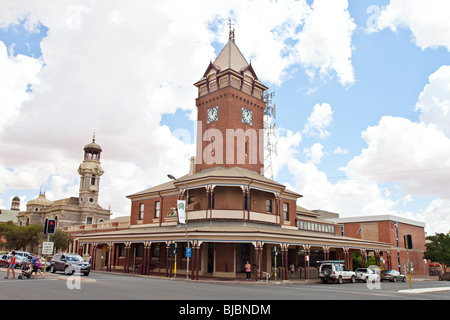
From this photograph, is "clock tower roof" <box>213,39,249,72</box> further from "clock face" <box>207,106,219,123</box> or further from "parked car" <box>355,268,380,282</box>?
"parked car" <box>355,268,380,282</box>

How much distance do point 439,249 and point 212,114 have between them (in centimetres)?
4236

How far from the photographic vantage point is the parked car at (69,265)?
2855 cm

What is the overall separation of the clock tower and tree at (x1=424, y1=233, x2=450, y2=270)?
3506 centimetres

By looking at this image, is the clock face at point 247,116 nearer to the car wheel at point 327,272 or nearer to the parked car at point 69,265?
the car wheel at point 327,272

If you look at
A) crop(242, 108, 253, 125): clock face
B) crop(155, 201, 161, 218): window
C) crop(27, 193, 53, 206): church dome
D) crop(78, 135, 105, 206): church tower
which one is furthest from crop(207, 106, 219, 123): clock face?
crop(27, 193, 53, 206): church dome

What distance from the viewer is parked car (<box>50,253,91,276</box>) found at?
28547 mm

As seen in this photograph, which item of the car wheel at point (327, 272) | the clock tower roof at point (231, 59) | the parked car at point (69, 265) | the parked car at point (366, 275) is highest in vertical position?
the clock tower roof at point (231, 59)

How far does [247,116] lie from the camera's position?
1692 inches

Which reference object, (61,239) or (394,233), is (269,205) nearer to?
(394,233)

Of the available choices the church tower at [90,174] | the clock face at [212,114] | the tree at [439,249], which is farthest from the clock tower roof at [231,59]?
the church tower at [90,174]

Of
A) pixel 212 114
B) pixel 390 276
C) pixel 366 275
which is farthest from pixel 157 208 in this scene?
pixel 390 276

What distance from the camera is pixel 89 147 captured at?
93.7 m

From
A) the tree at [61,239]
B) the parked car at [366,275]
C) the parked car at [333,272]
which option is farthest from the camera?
the tree at [61,239]
